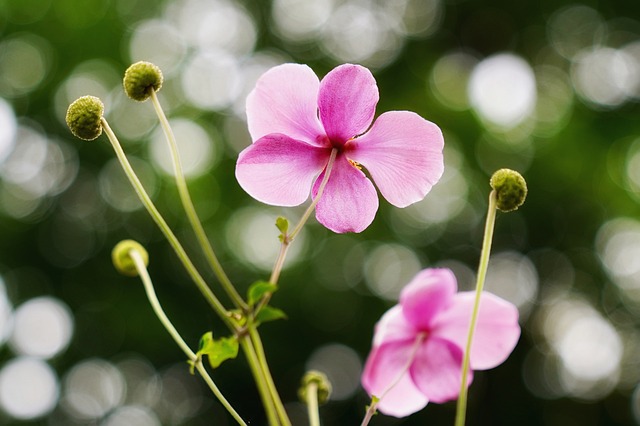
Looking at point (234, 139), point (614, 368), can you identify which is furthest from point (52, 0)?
point (614, 368)

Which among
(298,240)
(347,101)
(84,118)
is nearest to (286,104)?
(347,101)

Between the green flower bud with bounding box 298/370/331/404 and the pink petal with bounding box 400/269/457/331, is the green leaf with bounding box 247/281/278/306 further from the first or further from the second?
the pink petal with bounding box 400/269/457/331

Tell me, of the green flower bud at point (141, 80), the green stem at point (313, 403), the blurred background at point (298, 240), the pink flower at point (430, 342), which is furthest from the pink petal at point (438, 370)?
the blurred background at point (298, 240)

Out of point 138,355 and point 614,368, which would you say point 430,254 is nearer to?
point 614,368

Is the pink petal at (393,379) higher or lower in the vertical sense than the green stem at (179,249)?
lower

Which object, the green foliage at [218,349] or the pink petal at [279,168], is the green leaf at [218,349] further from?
the pink petal at [279,168]
